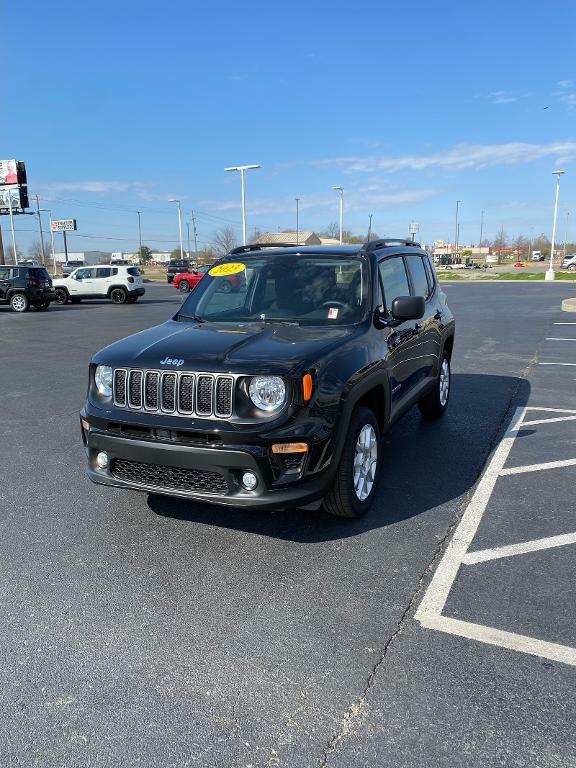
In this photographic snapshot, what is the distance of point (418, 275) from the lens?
5.90 meters

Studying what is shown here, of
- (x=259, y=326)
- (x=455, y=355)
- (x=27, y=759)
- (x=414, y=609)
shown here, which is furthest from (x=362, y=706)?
(x=455, y=355)

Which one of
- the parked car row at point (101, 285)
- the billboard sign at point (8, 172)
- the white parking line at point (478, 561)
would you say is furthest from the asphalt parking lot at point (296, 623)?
the billboard sign at point (8, 172)

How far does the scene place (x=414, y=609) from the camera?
2975mm

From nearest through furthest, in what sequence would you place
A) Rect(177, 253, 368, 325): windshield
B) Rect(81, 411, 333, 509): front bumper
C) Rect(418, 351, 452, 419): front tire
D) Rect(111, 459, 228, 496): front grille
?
Rect(81, 411, 333, 509): front bumper < Rect(111, 459, 228, 496): front grille < Rect(177, 253, 368, 325): windshield < Rect(418, 351, 452, 419): front tire

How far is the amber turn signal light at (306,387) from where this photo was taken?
131 inches

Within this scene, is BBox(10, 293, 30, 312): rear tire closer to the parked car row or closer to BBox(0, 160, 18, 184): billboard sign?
the parked car row

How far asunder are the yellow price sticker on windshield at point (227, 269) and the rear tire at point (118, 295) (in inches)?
918

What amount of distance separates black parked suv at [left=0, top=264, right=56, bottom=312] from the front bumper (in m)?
21.7

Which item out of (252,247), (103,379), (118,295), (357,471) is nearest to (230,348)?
(103,379)

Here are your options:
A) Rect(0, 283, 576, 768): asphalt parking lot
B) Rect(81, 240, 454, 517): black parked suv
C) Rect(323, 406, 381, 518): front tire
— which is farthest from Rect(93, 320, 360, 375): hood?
Rect(0, 283, 576, 768): asphalt parking lot

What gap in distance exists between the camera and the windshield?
4.36 m

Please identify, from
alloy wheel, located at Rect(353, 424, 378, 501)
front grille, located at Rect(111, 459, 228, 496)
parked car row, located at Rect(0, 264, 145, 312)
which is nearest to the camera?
front grille, located at Rect(111, 459, 228, 496)

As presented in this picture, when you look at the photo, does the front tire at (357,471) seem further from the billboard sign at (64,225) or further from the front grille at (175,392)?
the billboard sign at (64,225)

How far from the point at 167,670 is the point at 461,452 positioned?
359cm
